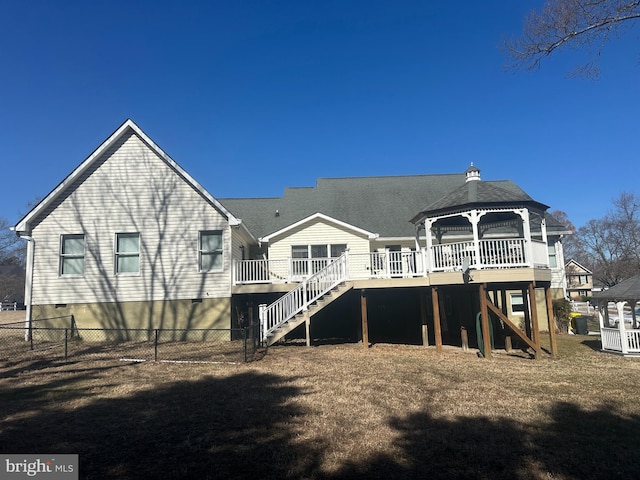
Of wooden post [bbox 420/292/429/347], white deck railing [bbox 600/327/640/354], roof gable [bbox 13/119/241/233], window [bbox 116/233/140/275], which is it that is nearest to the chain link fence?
window [bbox 116/233/140/275]

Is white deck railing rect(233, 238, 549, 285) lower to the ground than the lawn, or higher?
higher

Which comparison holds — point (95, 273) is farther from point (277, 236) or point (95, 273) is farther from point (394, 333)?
point (394, 333)

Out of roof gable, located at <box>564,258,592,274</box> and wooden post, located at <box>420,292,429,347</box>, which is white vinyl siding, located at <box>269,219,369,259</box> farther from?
roof gable, located at <box>564,258,592,274</box>

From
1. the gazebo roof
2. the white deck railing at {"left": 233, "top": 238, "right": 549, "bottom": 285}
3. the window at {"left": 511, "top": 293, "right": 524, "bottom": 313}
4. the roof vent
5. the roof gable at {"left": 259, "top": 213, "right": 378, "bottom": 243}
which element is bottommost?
the window at {"left": 511, "top": 293, "right": 524, "bottom": 313}

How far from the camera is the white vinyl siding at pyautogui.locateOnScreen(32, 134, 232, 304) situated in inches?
621

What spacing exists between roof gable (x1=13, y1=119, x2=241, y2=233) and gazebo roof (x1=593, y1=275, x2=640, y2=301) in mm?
13786

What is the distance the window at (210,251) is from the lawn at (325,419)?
19.2 feet

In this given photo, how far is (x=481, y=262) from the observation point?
43.5ft

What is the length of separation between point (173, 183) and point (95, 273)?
15.1 feet

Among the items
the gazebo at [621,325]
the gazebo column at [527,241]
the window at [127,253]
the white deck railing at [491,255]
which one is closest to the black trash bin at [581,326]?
the gazebo at [621,325]

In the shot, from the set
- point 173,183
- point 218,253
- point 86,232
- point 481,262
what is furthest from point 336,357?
point 86,232

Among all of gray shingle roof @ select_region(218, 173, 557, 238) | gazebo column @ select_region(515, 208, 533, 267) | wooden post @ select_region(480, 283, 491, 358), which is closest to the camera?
wooden post @ select_region(480, 283, 491, 358)

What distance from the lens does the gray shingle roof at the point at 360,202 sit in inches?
850
